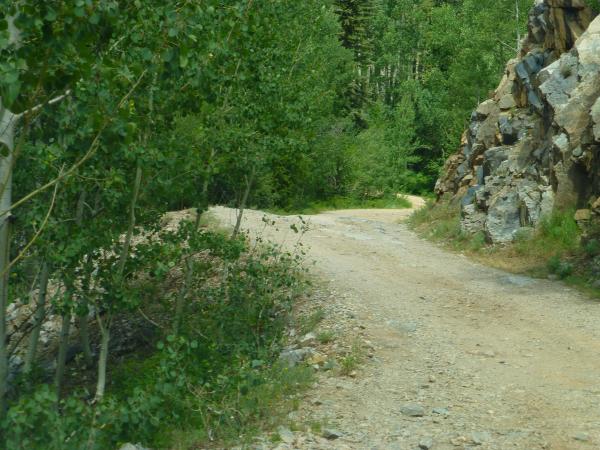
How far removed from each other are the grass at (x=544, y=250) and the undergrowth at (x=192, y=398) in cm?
470

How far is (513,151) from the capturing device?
60.5 ft

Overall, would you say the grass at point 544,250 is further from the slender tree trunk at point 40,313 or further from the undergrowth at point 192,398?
the slender tree trunk at point 40,313

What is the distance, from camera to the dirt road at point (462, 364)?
679 centimetres

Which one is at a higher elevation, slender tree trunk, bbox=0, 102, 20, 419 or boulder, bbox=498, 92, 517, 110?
boulder, bbox=498, 92, 517, 110

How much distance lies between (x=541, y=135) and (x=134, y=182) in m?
11.7

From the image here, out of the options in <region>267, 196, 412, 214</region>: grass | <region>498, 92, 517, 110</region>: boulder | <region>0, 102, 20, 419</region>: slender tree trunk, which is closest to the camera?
<region>0, 102, 20, 419</region>: slender tree trunk

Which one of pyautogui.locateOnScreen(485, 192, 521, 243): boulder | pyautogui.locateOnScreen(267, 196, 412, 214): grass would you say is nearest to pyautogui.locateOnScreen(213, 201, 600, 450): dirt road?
pyautogui.locateOnScreen(485, 192, 521, 243): boulder

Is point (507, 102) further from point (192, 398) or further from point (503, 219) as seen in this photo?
point (192, 398)

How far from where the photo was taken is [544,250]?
47.1 feet

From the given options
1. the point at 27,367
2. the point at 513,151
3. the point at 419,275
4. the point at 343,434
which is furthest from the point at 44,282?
the point at 513,151

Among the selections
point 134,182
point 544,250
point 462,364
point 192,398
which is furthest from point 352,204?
point 192,398

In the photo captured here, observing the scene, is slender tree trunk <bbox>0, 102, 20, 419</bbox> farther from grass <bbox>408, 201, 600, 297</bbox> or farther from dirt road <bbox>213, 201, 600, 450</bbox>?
grass <bbox>408, 201, 600, 297</bbox>

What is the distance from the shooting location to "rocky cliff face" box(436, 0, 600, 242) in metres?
15.2

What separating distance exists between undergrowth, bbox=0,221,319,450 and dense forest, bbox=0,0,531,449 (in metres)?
0.03
